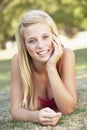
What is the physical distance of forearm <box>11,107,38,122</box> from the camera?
11.6 ft

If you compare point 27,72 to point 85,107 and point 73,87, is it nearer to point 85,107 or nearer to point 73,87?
point 73,87

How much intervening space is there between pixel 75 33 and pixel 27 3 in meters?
11.9

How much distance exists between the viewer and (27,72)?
12.3 feet

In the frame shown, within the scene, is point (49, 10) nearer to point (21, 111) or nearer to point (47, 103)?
point (47, 103)

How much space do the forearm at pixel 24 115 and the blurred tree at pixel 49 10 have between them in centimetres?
1682

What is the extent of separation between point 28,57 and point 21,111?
51cm

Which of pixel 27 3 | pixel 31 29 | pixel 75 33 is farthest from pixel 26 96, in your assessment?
pixel 75 33

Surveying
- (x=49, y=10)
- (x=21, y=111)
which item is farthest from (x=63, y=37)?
(x=21, y=111)

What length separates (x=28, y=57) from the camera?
3.77m

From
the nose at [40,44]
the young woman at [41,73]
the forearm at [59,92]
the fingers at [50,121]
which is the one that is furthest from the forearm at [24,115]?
the nose at [40,44]

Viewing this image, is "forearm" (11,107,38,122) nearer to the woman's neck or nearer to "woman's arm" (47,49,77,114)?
"woman's arm" (47,49,77,114)

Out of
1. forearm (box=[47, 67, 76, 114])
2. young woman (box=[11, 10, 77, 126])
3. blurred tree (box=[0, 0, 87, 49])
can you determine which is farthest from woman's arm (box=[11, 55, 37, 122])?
blurred tree (box=[0, 0, 87, 49])

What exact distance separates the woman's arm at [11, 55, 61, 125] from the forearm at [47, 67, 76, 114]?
0.24 metres

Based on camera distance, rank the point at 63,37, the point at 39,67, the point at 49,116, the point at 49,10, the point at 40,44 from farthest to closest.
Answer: the point at 63,37 → the point at 49,10 → the point at 39,67 → the point at 40,44 → the point at 49,116
